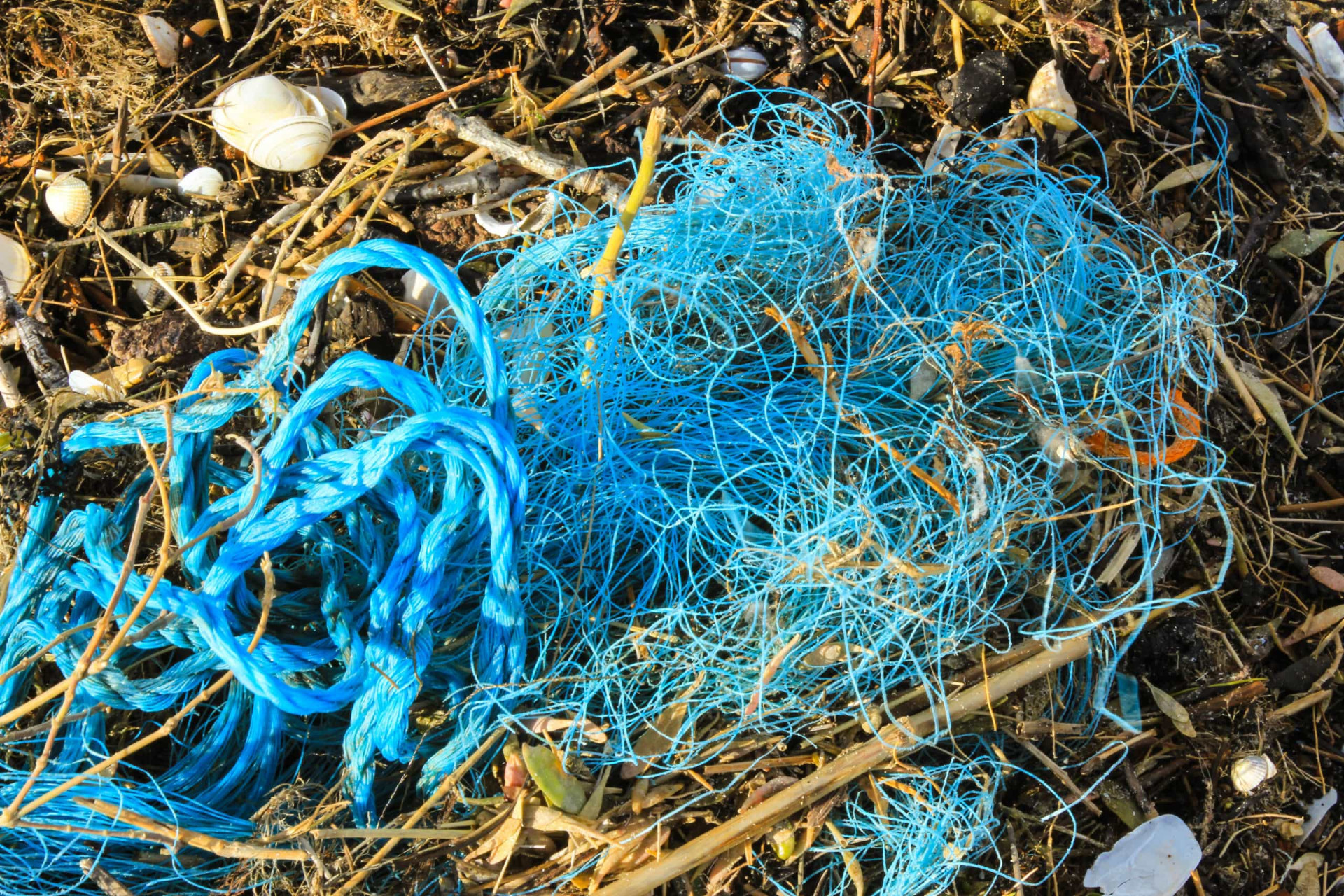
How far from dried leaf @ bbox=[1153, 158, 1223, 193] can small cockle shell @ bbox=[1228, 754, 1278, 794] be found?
1.14 m

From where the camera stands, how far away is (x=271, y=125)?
6.17 feet

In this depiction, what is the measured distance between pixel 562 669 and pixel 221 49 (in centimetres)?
153

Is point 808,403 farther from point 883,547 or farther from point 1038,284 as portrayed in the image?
point 1038,284

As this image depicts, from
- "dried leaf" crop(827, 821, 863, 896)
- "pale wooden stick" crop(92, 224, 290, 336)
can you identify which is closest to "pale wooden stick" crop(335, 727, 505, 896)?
"dried leaf" crop(827, 821, 863, 896)

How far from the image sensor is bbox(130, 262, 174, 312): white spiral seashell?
6.30ft

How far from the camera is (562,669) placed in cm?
165

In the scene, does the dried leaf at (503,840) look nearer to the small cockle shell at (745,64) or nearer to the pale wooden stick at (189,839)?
the pale wooden stick at (189,839)

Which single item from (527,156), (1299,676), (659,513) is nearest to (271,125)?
(527,156)

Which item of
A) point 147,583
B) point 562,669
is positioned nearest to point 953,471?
point 562,669

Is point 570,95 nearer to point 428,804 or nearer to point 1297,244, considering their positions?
point 428,804

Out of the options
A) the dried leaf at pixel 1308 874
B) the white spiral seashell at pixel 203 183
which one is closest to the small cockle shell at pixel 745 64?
the white spiral seashell at pixel 203 183

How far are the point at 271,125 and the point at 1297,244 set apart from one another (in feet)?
7.04

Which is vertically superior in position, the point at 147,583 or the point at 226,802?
the point at 147,583

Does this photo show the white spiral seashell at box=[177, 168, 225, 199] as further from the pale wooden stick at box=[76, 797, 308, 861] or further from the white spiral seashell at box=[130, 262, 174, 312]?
the pale wooden stick at box=[76, 797, 308, 861]
